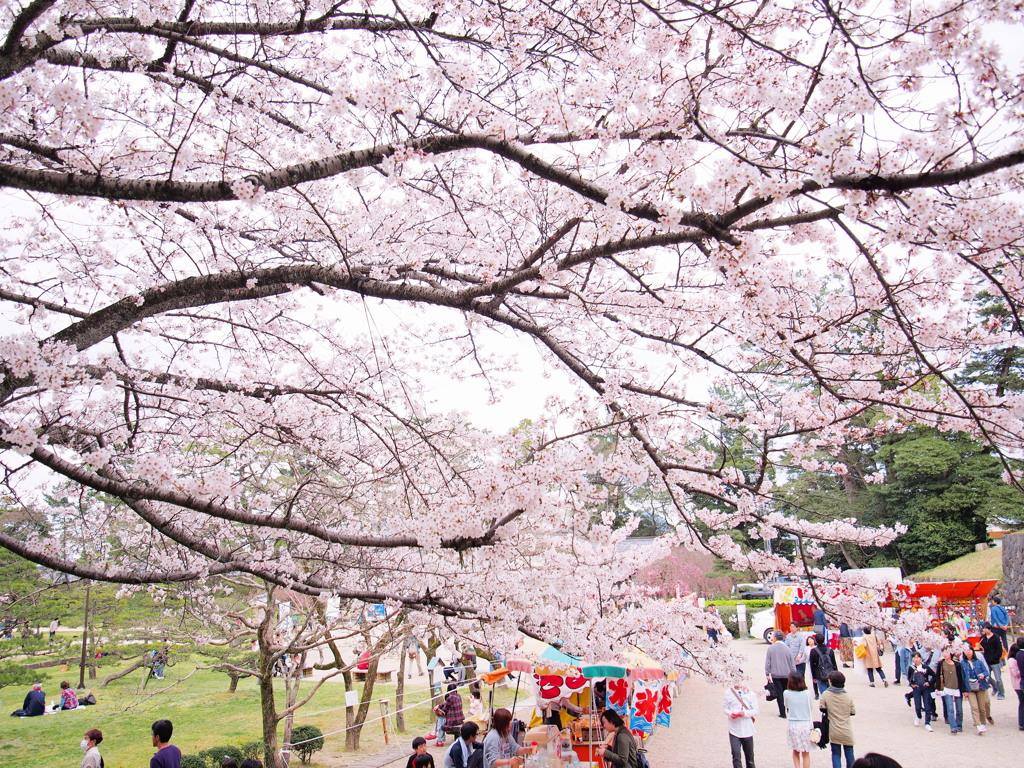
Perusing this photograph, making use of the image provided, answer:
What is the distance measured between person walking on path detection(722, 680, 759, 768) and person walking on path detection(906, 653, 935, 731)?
12.3 feet

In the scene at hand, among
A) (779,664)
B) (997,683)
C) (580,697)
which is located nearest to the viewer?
(580,697)

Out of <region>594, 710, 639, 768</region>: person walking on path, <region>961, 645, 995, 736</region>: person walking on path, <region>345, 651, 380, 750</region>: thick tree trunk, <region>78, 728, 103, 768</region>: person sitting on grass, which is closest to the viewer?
<region>594, 710, 639, 768</region>: person walking on path

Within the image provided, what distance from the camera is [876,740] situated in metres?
Result: 8.28

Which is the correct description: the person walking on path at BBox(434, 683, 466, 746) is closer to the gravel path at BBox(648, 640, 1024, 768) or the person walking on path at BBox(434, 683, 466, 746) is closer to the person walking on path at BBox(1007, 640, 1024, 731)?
the gravel path at BBox(648, 640, 1024, 768)

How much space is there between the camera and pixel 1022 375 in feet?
68.5

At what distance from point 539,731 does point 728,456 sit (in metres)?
6.37

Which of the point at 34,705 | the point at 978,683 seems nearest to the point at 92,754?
the point at 34,705

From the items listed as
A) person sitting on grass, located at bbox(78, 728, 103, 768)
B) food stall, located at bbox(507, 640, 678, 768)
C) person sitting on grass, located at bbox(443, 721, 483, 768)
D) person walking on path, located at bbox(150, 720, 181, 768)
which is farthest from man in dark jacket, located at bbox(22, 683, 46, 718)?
person sitting on grass, located at bbox(443, 721, 483, 768)

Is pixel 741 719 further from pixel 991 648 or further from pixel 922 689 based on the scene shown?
pixel 991 648

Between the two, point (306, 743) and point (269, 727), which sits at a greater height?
point (269, 727)

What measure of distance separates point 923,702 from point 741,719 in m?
4.12

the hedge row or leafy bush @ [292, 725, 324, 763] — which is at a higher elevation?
the hedge row

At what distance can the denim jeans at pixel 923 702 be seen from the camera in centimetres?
899

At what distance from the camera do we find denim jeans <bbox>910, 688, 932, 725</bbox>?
8.99 meters
